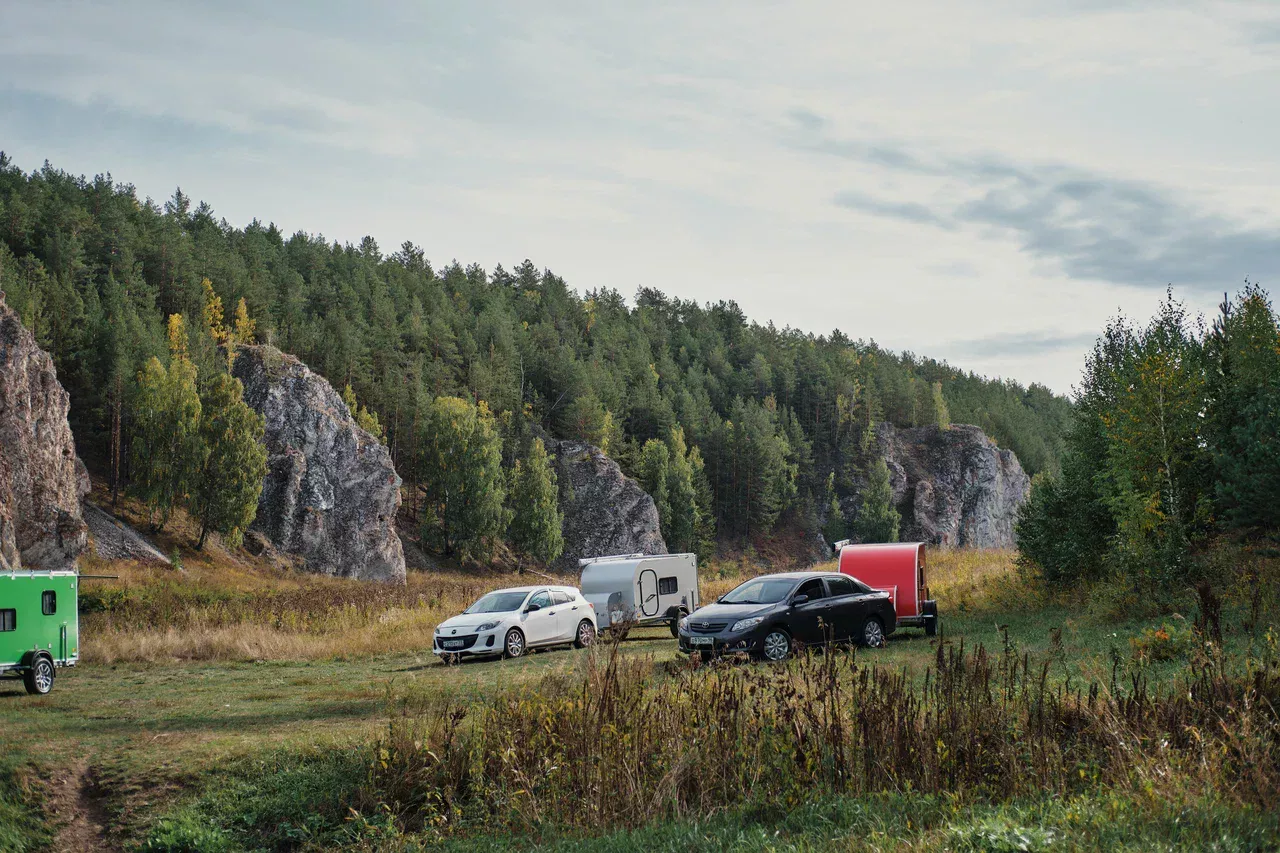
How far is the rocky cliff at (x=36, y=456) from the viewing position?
162 feet

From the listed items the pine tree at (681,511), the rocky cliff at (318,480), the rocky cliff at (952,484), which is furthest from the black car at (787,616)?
the rocky cliff at (952,484)

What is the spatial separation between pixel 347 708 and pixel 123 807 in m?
4.36

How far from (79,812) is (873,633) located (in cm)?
1535

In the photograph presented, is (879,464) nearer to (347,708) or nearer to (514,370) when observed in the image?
(514,370)

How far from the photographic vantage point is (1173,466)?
2541cm

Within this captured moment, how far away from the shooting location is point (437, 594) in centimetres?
3478

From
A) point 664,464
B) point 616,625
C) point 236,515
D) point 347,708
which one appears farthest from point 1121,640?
point 664,464

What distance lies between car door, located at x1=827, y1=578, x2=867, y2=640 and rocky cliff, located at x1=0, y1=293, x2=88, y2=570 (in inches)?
1729

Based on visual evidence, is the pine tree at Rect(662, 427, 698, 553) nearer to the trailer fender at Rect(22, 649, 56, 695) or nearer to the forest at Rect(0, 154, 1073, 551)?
the forest at Rect(0, 154, 1073, 551)

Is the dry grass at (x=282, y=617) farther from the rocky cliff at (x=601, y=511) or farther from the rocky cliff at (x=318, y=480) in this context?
the rocky cliff at (x=601, y=511)

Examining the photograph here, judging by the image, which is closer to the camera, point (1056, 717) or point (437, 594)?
point (1056, 717)

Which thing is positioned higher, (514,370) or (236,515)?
(514,370)

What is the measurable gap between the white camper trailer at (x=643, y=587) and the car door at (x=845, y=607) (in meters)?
7.44

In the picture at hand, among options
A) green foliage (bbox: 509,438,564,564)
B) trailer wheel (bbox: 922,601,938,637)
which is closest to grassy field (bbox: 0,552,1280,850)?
trailer wheel (bbox: 922,601,938,637)
